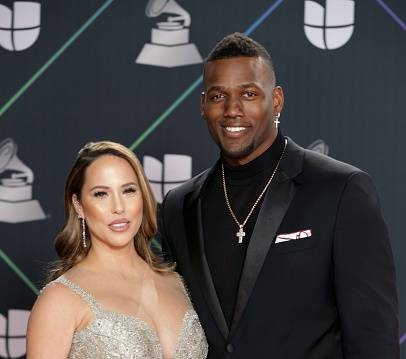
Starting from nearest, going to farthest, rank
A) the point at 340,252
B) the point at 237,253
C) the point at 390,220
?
the point at 340,252 → the point at 237,253 → the point at 390,220

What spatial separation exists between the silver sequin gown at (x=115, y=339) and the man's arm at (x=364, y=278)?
1.80ft

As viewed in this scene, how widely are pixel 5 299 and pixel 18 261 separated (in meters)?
0.20

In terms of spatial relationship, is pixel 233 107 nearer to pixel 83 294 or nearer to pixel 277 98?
pixel 277 98

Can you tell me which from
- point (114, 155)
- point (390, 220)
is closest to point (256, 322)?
point (114, 155)

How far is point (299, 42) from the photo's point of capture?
3961 millimetres

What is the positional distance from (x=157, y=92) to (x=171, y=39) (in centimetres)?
27

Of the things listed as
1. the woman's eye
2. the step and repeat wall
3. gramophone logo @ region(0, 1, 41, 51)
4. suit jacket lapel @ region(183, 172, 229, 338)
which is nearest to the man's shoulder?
suit jacket lapel @ region(183, 172, 229, 338)

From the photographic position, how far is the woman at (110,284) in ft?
8.53

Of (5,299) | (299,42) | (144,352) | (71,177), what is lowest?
(5,299)

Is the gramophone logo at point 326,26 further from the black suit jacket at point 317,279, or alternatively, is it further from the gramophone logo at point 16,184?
the gramophone logo at point 16,184

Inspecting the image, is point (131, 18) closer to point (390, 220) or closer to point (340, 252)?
point (390, 220)

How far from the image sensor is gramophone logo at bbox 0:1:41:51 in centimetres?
401

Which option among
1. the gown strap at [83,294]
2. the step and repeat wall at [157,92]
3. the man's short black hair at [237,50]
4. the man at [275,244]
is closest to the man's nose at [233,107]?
the man at [275,244]

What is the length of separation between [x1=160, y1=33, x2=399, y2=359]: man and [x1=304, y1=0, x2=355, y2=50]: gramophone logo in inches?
48.6
